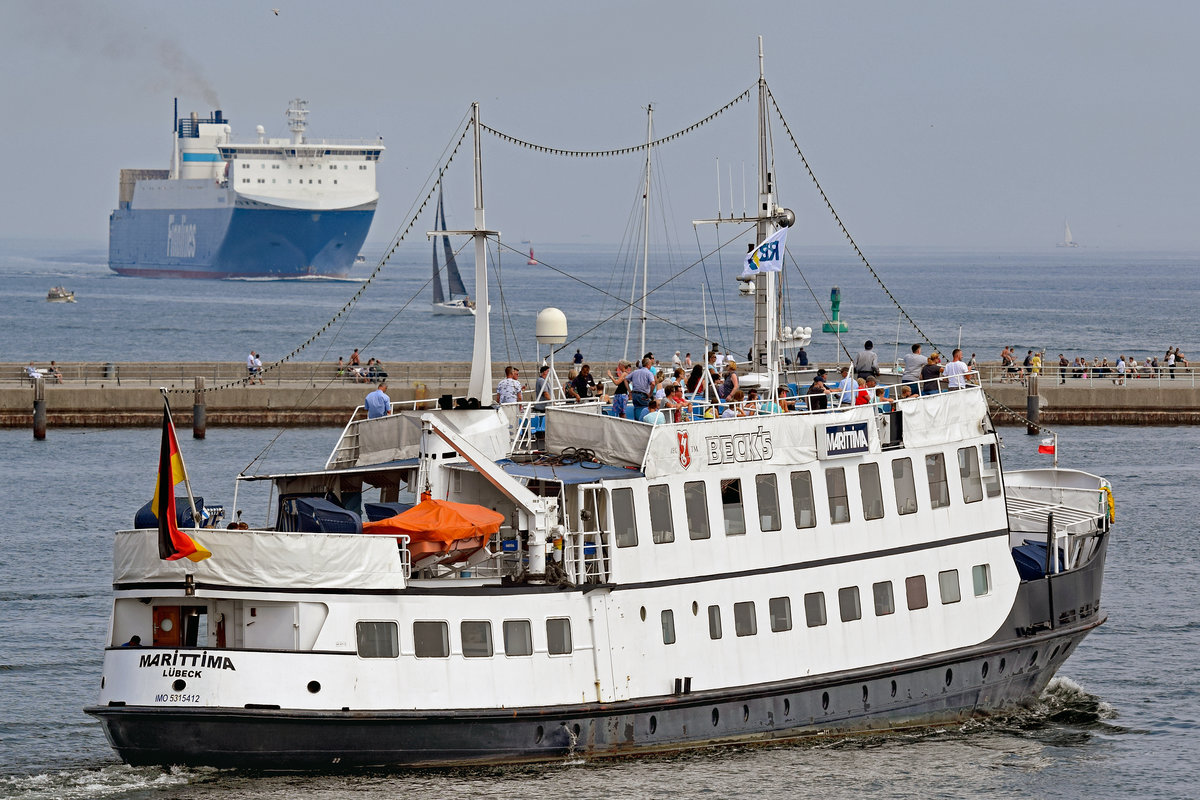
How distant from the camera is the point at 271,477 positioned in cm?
2220

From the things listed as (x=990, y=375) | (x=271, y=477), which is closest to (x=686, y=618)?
(x=271, y=477)

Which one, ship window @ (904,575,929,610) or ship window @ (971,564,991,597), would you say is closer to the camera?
ship window @ (904,575,929,610)

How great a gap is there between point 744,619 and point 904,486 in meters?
3.50

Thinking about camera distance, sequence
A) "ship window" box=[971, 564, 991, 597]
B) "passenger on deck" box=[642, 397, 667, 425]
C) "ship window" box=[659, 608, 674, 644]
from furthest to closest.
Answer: "ship window" box=[971, 564, 991, 597] < "passenger on deck" box=[642, 397, 667, 425] < "ship window" box=[659, 608, 674, 644]

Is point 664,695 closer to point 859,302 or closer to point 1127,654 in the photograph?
point 1127,654

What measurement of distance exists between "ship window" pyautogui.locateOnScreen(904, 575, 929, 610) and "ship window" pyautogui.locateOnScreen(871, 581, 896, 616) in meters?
0.30

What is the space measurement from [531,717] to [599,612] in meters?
1.69

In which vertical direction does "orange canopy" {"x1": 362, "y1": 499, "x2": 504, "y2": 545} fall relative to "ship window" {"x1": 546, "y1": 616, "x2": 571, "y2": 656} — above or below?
above

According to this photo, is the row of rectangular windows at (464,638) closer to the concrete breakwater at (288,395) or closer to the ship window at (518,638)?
the ship window at (518,638)

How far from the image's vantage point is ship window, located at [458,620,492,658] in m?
20.5

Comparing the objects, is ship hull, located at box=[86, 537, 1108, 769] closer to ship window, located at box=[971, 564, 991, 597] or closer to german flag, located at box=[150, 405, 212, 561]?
ship window, located at box=[971, 564, 991, 597]

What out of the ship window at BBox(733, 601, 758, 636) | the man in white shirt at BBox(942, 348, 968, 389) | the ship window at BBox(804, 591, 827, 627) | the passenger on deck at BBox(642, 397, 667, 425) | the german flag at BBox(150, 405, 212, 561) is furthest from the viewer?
the man in white shirt at BBox(942, 348, 968, 389)

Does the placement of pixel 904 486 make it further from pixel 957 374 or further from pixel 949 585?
pixel 957 374

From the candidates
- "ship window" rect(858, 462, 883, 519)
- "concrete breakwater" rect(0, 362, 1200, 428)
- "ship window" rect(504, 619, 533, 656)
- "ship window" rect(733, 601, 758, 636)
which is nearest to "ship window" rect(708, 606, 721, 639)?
"ship window" rect(733, 601, 758, 636)
